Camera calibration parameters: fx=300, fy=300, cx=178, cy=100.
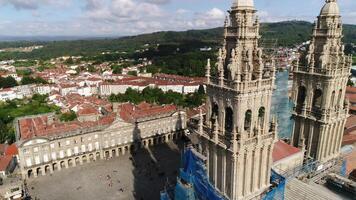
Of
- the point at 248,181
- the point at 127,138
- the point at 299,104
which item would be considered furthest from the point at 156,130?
the point at 248,181

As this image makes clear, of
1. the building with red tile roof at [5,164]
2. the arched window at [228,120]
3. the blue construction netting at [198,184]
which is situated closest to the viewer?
the arched window at [228,120]

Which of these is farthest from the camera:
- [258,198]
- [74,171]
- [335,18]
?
[74,171]

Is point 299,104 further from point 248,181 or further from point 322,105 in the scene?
point 248,181

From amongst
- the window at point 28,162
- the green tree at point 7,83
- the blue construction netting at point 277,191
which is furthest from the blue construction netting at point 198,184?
the green tree at point 7,83

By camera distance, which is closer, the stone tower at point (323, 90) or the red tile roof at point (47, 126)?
the stone tower at point (323, 90)

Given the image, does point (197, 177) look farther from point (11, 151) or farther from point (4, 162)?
point (11, 151)

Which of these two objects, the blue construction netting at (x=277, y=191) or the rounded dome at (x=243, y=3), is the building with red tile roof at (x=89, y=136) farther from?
the rounded dome at (x=243, y=3)

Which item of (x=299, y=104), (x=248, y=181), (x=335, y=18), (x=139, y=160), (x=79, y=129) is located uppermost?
(x=335, y=18)
